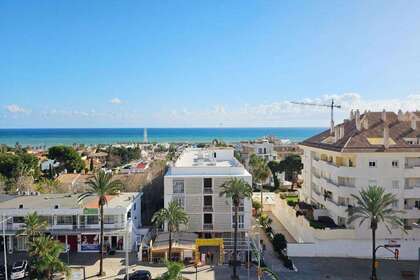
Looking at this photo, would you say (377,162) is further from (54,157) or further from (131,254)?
(54,157)

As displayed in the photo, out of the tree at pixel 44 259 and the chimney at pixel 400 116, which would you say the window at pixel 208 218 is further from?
the chimney at pixel 400 116

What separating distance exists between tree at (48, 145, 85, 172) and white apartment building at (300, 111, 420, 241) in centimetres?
5757

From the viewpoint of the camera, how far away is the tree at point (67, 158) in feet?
291

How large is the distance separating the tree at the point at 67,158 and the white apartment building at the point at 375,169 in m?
57.6

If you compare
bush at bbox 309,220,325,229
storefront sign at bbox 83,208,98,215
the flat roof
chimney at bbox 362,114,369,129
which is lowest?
bush at bbox 309,220,325,229

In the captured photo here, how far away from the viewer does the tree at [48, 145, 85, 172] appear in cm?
8868

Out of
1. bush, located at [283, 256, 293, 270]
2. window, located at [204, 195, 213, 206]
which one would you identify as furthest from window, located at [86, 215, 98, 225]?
bush, located at [283, 256, 293, 270]

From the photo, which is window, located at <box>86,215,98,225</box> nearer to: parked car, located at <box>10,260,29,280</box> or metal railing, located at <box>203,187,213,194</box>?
parked car, located at <box>10,260,29,280</box>

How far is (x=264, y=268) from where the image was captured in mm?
39250

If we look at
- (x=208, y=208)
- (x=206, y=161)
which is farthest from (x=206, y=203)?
(x=206, y=161)

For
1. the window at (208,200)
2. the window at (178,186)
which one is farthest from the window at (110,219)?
the window at (208,200)

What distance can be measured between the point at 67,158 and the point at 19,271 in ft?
179

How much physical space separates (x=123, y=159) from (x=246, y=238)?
257 ft

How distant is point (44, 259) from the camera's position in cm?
3209
